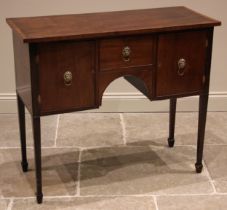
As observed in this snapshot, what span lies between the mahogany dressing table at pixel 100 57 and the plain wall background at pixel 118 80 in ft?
2.76

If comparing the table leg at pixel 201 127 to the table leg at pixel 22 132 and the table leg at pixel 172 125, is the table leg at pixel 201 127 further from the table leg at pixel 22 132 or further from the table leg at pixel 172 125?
the table leg at pixel 22 132

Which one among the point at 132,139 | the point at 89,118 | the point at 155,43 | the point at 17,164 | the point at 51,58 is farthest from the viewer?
the point at 89,118

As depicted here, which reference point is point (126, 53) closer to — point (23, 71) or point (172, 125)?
point (23, 71)

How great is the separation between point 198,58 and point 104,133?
100 cm

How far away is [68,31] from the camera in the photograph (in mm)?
2201

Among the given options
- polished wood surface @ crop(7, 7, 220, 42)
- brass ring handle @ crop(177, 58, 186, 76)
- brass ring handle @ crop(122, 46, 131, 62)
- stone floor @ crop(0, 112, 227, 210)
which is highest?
polished wood surface @ crop(7, 7, 220, 42)

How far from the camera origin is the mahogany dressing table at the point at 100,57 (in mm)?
2184

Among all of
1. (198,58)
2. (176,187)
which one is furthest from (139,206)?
(198,58)

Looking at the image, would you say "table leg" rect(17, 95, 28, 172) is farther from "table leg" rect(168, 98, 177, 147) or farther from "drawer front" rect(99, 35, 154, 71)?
"table leg" rect(168, 98, 177, 147)

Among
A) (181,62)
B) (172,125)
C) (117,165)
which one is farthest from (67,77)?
(172,125)

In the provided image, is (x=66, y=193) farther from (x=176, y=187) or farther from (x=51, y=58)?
(x=51, y=58)

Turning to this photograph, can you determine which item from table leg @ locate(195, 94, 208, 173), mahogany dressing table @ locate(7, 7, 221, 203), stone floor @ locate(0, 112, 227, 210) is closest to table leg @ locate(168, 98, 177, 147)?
stone floor @ locate(0, 112, 227, 210)

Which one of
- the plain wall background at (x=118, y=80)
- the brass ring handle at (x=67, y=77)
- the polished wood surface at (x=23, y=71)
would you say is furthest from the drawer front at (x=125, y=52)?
the plain wall background at (x=118, y=80)

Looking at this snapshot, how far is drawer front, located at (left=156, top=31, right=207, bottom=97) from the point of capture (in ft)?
7.70
